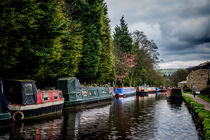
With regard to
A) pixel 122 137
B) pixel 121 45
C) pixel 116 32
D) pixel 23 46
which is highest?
pixel 116 32

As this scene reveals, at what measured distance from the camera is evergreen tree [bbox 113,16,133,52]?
62.8 m

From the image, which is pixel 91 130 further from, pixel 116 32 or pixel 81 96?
pixel 116 32

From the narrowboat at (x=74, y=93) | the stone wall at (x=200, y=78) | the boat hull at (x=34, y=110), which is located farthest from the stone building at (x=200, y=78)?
the boat hull at (x=34, y=110)

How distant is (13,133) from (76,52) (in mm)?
17438

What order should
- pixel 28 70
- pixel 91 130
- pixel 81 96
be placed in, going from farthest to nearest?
1. pixel 81 96
2. pixel 28 70
3. pixel 91 130

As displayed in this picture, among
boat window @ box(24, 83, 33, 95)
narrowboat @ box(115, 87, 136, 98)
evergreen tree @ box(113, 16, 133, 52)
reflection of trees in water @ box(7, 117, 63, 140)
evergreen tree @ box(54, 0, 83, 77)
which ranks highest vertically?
evergreen tree @ box(113, 16, 133, 52)

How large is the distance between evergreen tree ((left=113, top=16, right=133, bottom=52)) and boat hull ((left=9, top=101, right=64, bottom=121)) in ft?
141

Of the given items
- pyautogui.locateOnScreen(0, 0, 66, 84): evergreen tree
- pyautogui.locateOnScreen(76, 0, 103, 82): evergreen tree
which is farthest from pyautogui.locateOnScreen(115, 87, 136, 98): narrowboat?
pyautogui.locateOnScreen(0, 0, 66, 84): evergreen tree

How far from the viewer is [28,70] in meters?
19.9

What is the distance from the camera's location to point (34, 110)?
59.3 feet

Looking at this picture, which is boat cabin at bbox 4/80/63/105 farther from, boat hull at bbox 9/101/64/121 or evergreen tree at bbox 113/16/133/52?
evergreen tree at bbox 113/16/133/52

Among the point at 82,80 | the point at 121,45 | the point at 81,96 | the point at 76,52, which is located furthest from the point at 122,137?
the point at 121,45

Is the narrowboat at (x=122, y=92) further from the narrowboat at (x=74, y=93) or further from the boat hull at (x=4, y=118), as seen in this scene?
the boat hull at (x=4, y=118)

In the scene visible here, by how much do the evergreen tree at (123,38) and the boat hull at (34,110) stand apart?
4298 centimetres
